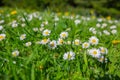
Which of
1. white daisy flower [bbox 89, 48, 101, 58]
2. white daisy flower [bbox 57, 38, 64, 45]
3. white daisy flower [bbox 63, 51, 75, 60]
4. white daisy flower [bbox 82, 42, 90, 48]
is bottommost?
white daisy flower [bbox 82, 42, 90, 48]

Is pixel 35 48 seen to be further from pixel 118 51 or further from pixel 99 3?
pixel 99 3

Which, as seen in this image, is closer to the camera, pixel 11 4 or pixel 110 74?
pixel 110 74

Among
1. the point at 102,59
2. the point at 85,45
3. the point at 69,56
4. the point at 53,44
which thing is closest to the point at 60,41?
the point at 53,44

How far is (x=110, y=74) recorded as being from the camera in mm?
2592

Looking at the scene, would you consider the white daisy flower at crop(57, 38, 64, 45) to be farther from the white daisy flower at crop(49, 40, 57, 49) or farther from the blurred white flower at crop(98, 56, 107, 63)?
the blurred white flower at crop(98, 56, 107, 63)

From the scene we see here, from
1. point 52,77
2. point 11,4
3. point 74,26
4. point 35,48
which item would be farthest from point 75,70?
point 11,4

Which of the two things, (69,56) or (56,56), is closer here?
(69,56)

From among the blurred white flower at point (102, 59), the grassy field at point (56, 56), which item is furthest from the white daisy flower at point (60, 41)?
the blurred white flower at point (102, 59)

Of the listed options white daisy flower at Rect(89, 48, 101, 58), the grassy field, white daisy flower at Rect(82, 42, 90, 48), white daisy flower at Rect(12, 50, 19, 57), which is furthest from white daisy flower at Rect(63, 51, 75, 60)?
white daisy flower at Rect(12, 50, 19, 57)

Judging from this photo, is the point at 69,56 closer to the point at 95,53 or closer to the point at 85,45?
the point at 95,53

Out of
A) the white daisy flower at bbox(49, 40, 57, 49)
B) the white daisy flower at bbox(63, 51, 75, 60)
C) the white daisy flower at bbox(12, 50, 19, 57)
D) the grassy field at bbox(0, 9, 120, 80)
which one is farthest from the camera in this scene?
the white daisy flower at bbox(49, 40, 57, 49)

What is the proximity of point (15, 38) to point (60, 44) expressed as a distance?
1.76ft

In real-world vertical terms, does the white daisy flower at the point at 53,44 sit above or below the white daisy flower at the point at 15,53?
below

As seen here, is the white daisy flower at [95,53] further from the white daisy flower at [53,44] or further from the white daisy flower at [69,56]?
the white daisy flower at [53,44]
